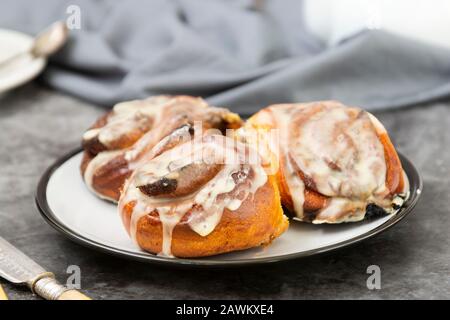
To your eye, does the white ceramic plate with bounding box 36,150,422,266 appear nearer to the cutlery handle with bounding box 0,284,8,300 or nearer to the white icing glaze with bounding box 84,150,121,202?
the white icing glaze with bounding box 84,150,121,202

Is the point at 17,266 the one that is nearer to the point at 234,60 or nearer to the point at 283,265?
the point at 283,265

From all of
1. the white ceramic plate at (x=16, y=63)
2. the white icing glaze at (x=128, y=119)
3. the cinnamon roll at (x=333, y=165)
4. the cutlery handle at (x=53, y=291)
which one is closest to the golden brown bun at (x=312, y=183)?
the cinnamon roll at (x=333, y=165)

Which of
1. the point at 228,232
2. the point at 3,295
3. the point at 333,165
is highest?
the point at 333,165

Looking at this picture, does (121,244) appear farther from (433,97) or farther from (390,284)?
(433,97)

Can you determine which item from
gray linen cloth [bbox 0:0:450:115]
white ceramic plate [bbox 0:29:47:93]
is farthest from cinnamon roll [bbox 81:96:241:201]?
white ceramic plate [bbox 0:29:47:93]

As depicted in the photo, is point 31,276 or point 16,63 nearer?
point 31,276

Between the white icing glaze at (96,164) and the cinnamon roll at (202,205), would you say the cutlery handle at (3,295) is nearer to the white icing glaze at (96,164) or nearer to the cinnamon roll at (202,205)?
the cinnamon roll at (202,205)

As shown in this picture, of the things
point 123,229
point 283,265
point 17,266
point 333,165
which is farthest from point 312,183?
point 17,266

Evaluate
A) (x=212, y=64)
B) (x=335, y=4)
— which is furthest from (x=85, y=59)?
(x=335, y=4)
